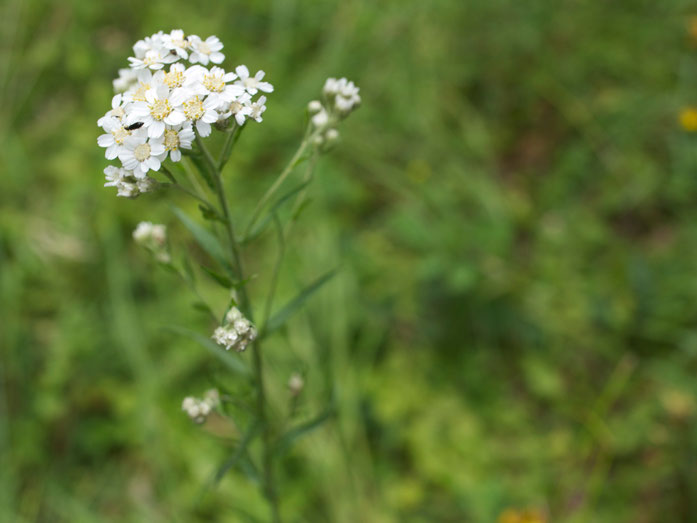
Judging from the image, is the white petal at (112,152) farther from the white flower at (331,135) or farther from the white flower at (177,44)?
the white flower at (331,135)

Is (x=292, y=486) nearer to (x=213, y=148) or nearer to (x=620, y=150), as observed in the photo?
(x=213, y=148)

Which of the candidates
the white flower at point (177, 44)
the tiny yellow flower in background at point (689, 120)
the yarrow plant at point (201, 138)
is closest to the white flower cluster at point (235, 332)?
the yarrow plant at point (201, 138)

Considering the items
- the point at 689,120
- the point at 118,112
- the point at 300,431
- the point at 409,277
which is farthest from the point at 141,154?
the point at 689,120

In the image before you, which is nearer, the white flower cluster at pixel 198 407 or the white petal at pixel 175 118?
the white petal at pixel 175 118

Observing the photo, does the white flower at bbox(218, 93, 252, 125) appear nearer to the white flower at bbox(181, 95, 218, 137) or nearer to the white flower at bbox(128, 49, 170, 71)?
the white flower at bbox(181, 95, 218, 137)

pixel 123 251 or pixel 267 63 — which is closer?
pixel 123 251

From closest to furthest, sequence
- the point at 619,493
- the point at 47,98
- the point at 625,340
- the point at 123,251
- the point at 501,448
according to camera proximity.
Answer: the point at 619,493
the point at 501,448
the point at 625,340
the point at 123,251
the point at 47,98

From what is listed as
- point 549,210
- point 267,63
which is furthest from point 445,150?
point 267,63

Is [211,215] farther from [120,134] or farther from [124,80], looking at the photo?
[124,80]
